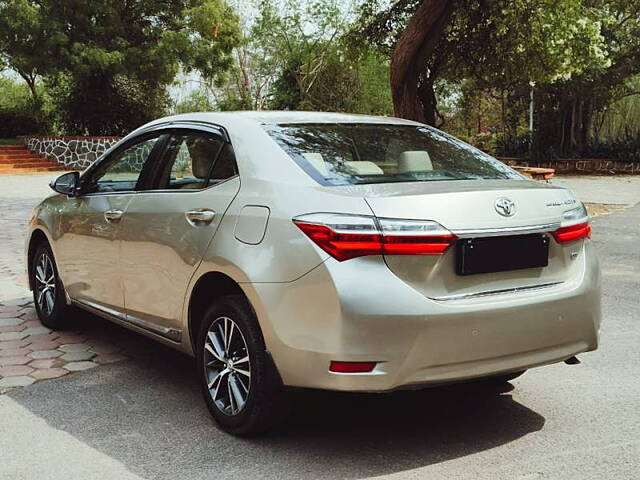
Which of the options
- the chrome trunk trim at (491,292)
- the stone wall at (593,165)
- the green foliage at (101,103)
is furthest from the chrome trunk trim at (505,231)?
the green foliage at (101,103)

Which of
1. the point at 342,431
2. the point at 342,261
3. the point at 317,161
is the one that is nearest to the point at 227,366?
the point at 342,431

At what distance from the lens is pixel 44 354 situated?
5391 millimetres

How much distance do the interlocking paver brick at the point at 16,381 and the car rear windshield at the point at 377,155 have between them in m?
2.16

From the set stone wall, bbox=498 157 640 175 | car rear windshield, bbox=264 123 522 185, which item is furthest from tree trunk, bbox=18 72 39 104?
car rear windshield, bbox=264 123 522 185

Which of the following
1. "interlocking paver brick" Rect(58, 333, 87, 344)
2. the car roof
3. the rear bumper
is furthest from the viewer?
"interlocking paver brick" Rect(58, 333, 87, 344)

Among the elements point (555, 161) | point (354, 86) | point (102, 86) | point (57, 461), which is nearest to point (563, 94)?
point (555, 161)

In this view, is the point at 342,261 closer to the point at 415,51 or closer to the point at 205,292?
the point at 205,292

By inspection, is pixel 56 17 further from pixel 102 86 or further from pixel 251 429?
pixel 251 429

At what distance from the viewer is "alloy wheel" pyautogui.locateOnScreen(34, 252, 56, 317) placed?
595 centimetres

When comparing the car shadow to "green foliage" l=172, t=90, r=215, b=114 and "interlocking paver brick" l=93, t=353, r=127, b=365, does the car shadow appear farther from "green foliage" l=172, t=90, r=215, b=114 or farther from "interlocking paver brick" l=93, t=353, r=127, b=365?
"green foliage" l=172, t=90, r=215, b=114

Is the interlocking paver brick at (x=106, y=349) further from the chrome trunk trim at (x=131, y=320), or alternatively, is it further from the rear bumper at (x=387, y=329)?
the rear bumper at (x=387, y=329)

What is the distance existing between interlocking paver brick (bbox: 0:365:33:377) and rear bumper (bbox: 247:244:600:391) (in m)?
2.14

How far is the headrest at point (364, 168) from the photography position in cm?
387

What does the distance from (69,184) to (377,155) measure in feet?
8.07
